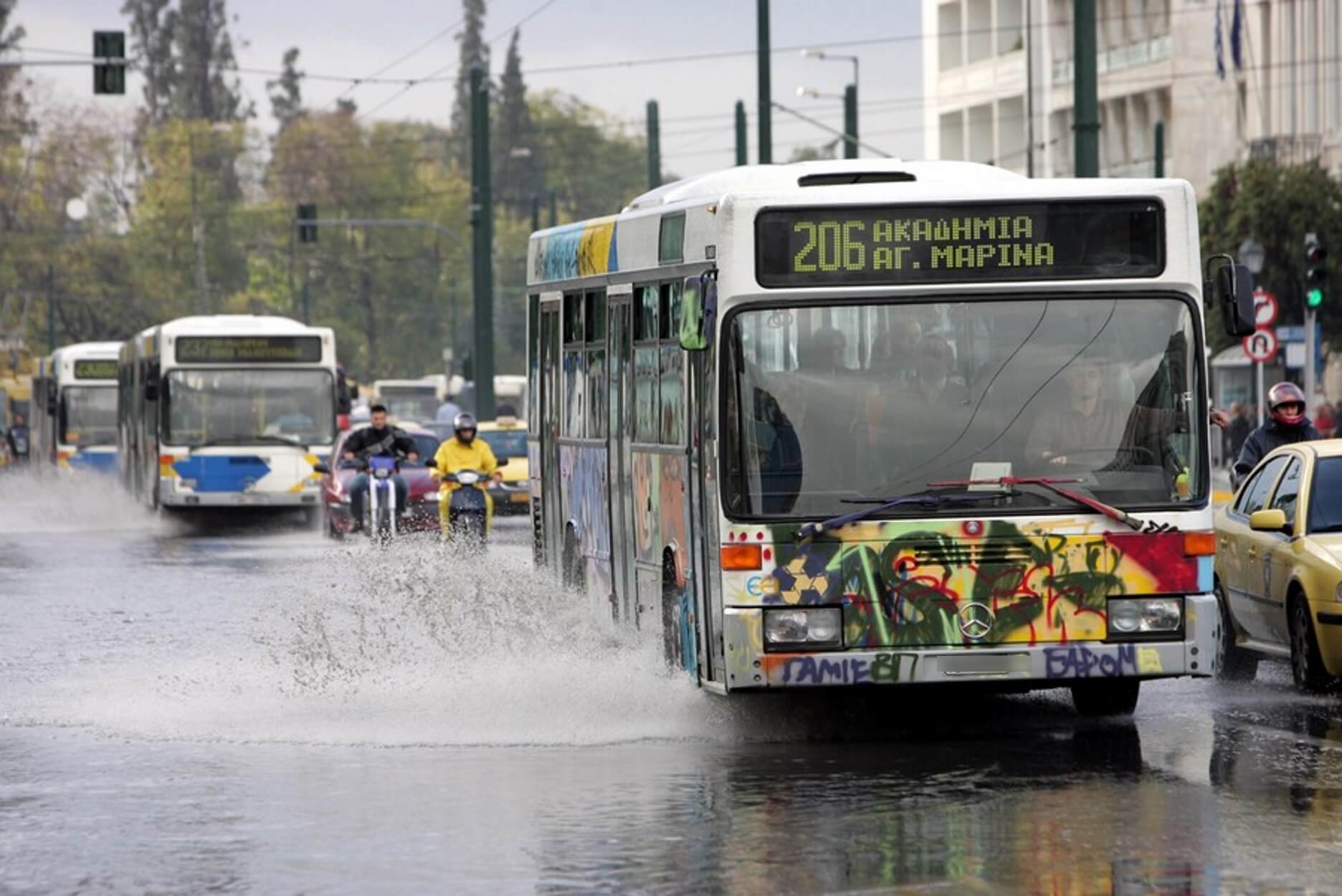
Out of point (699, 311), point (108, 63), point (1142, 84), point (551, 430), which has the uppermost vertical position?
point (1142, 84)

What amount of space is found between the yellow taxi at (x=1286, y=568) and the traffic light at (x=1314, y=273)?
651 inches

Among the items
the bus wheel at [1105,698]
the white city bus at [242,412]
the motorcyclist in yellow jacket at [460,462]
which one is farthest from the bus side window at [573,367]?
the white city bus at [242,412]

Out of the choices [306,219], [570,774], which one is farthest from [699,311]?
[306,219]

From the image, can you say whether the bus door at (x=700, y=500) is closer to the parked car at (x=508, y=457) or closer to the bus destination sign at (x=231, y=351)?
the parked car at (x=508, y=457)

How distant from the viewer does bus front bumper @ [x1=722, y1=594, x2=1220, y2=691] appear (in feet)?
40.6

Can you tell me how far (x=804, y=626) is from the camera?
1239 centimetres

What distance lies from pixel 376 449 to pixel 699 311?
59.6ft

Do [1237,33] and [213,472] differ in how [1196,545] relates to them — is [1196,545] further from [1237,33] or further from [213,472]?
[1237,33]

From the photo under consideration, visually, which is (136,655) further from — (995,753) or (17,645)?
(995,753)

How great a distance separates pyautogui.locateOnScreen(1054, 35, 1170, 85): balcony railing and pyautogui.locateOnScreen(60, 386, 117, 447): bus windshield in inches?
1236

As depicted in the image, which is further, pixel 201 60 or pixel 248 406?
pixel 201 60

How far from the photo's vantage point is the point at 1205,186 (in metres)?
75.2

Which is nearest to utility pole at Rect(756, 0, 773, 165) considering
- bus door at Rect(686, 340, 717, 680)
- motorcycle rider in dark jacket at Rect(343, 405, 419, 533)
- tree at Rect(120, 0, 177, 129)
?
motorcycle rider in dark jacket at Rect(343, 405, 419, 533)

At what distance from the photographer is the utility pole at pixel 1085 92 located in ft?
82.7
